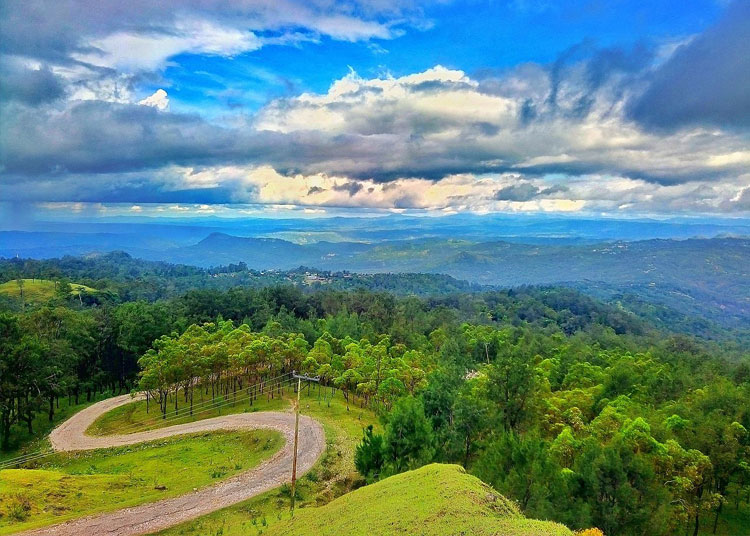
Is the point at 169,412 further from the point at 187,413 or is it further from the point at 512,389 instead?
the point at 512,389

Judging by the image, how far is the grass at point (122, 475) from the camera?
26766 mm

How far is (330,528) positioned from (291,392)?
142 feet

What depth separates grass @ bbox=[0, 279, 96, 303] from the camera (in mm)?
131750

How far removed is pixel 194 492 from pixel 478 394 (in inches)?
885

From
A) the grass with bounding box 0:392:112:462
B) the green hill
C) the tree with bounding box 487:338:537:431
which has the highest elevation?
the green hill

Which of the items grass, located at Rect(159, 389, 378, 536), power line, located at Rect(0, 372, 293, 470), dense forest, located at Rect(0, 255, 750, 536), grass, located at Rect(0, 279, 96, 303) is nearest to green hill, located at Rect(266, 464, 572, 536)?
grass, located at Rect(159, 389, 378, 536)

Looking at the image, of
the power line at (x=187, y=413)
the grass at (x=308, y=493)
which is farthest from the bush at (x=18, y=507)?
the power line at (x=187, y=413)

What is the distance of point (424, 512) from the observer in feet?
56.6

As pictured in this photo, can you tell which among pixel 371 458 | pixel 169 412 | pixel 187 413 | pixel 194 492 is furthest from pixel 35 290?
pixel 371 458

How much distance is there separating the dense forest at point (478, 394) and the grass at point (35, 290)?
5618cm

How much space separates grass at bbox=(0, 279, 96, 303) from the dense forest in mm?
56183

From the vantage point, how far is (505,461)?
26.8 m

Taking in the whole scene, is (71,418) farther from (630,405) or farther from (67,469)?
(630,405)

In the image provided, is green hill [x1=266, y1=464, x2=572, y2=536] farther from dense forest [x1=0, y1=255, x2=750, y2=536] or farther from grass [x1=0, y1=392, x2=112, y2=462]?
grass [x1=0, y1=392, x2=112, y2=462]
